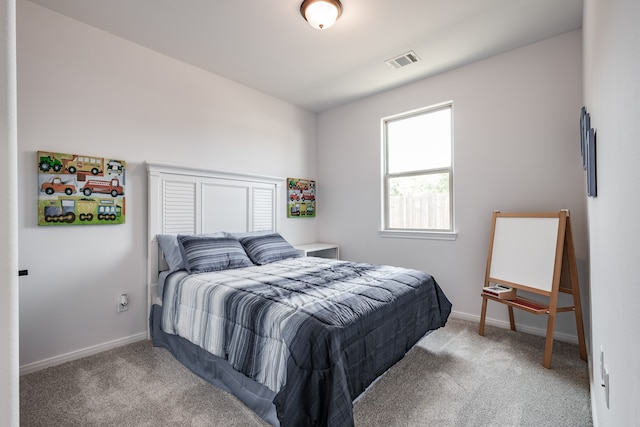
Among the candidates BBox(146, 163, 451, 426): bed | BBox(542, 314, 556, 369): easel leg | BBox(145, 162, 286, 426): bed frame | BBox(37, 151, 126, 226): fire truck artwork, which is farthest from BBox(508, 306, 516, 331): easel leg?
BBox(37, 151, 126, 226): fire truck artwork

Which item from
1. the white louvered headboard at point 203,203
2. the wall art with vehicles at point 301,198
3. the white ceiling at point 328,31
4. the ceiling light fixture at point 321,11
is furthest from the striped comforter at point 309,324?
the white ceiling at point 328,31

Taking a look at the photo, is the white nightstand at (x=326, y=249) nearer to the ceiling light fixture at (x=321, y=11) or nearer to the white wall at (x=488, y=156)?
the white wall at (x=488, y=156)

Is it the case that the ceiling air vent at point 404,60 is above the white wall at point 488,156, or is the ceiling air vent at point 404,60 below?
above

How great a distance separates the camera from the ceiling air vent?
116 inches

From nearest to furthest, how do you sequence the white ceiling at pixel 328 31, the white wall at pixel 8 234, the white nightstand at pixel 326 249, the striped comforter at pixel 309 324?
the white wall at pixel 8 234, the striped comforter at pixel 309 324, the white ceiling at pixel 328 31, the white nightstand at pixel 326 249

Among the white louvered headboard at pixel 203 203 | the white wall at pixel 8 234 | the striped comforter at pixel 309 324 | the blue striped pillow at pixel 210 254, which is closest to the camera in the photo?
the white wall at pixel 8 234

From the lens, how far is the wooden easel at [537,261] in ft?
7.55

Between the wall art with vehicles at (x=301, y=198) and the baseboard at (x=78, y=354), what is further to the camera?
the wall art with vehicles at (x=301, y=198)

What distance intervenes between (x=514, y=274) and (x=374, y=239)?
64.5 inches

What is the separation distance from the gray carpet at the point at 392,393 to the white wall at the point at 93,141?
0.33 meters

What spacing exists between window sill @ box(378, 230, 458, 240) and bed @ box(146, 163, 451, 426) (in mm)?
963

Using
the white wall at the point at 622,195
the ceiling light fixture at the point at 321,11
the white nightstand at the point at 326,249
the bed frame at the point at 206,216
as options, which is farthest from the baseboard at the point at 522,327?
the ceiling light fixture at the point at 321,11

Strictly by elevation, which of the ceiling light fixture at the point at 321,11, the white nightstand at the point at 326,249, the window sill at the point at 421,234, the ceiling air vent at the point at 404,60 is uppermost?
the ceiling air vent at the point at 404,60

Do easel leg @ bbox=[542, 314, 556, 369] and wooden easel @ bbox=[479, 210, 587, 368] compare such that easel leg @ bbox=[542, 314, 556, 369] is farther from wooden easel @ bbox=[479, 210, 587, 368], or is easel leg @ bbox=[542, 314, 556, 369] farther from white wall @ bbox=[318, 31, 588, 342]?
white wall @ bbox=[318, 31, 588, 342]
